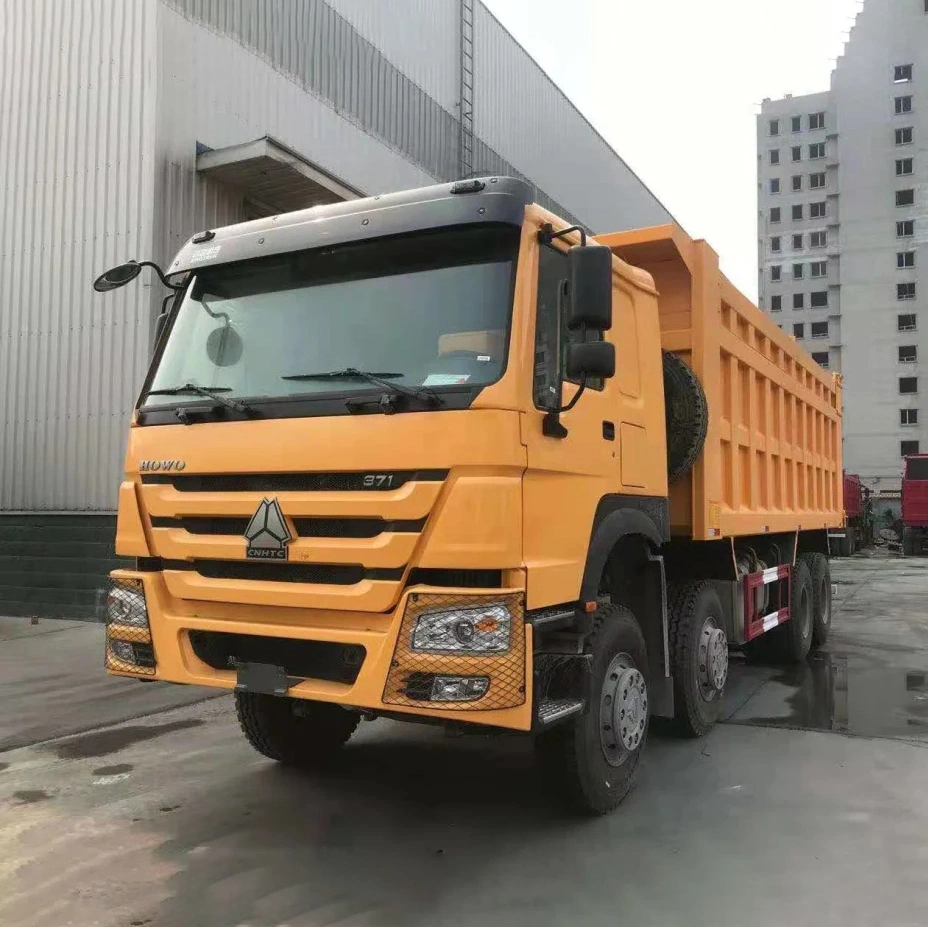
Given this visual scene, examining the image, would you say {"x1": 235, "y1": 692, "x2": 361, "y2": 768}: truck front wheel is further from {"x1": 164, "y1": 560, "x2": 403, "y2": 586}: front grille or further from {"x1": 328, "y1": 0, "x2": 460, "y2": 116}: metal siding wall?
{"x1": 328, "y1": 0, "x2": 460, "y2": 116}: metal siding wall

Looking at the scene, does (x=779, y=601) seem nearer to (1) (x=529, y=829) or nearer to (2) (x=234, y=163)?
(1) (x=529, y=829)

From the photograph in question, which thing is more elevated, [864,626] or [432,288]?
[432,288]

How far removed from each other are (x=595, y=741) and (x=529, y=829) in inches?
20.7

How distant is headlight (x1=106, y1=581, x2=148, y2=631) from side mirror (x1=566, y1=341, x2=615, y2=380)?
7.27ft

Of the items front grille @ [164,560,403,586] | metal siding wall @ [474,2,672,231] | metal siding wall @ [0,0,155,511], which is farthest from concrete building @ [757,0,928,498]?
front grille @ [164,560,403,586]

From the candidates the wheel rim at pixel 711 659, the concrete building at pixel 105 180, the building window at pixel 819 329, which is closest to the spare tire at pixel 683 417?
the wheel rim at pixel 711 659

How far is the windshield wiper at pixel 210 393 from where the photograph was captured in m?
3.73

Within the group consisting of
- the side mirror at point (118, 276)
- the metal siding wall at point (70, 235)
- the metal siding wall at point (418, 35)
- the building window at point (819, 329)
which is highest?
the building window at point (819, 329)

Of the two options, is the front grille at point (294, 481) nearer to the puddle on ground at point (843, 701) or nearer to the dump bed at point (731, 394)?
the dump bed at point (731, 394)

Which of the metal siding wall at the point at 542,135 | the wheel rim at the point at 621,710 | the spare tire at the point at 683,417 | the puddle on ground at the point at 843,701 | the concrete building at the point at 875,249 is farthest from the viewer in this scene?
the concrete building at the point at 875,249

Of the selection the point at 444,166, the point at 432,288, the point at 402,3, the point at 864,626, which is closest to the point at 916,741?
the point at 432,288

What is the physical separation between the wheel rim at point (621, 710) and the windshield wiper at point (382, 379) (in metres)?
1.61

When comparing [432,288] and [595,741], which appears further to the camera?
[595,741]

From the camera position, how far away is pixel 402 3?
14.8m
